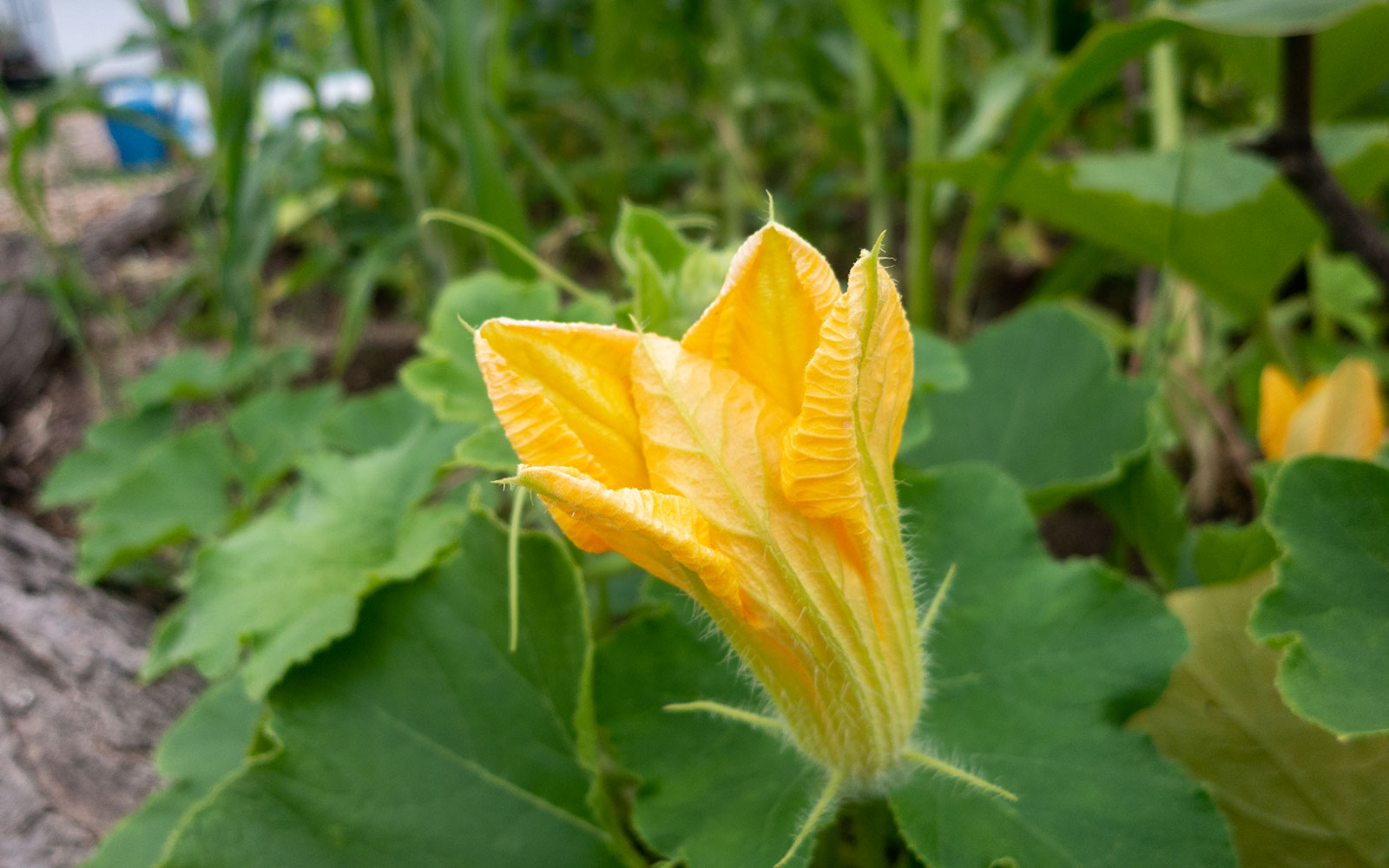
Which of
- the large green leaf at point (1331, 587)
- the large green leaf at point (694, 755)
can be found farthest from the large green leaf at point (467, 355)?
the large green leaf at point (1331, 587)

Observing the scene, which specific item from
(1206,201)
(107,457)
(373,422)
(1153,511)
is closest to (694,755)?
(1153,511)

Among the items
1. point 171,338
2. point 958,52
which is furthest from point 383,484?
point 958,52

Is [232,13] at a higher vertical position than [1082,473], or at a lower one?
higher

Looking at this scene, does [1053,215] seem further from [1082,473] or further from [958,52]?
[958,52]

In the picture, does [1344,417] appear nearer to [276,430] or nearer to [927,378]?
[927,378]

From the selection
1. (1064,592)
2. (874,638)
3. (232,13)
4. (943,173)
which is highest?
(232,13)
